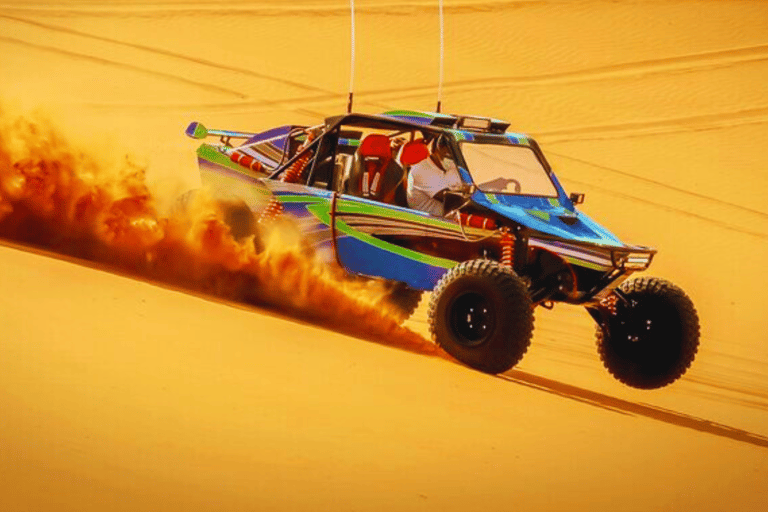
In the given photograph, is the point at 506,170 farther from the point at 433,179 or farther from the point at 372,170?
the point at 372,170

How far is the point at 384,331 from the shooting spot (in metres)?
12.1

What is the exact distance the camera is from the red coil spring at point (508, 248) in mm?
10930

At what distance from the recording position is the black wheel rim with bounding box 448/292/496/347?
10688mm

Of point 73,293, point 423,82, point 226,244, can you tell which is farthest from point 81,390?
point 423,82

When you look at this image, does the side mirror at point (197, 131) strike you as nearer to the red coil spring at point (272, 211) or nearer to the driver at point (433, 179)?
the red coil spring at point (272, 211)

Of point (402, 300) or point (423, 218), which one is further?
point (402, 300)

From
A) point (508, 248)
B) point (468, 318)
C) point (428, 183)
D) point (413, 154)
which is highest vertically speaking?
point (413, 154)

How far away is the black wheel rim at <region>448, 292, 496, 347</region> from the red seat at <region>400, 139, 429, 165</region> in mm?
1130

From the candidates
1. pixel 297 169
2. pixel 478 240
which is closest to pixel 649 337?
pixel 478 240

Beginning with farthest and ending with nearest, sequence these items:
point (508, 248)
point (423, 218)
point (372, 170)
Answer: point (372, 170)
point (423, 218)
point (508, 248)

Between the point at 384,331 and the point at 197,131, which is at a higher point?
the point at 197,131

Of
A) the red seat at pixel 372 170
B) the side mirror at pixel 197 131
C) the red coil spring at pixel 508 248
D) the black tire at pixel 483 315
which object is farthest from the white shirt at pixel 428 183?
the side mirror at pixel 197 131

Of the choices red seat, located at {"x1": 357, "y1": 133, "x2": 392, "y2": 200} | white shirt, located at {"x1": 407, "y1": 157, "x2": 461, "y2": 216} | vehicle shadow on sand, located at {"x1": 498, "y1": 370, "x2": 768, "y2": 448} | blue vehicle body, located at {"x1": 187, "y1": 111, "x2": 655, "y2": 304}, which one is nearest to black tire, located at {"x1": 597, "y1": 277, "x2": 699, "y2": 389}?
vehicle shadow on sand, located at {"x1": 498, "y1": 370, "x2": 768, "y2": 448}

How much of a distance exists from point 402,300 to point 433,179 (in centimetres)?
139
